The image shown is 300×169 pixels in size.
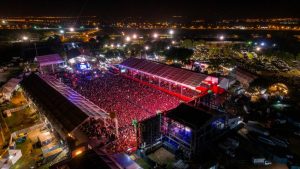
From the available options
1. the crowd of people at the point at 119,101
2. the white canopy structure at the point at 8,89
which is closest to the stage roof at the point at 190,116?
the crowd of people at the point at 119,101

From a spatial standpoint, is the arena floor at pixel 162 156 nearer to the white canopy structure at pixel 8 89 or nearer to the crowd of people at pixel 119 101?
the crowd of people at pixel 119 101

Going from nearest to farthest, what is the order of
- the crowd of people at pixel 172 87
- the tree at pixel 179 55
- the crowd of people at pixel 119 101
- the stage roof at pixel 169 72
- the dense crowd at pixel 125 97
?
1. the crowd of people at pixel 119 101
2. the dense crowd at pixel 125 97
3. the stage roof at pixel 169 72
4. the crowd of people at pixel 172 87
5. the tree at pixel 179 55

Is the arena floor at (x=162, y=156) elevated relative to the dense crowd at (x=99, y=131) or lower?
lower

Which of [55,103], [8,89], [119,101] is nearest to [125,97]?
[119,101]

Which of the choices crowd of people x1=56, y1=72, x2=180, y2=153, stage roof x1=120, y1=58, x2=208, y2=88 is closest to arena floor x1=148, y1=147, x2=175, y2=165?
crowd of people x1=56, y1=72, x2=180, y2=153

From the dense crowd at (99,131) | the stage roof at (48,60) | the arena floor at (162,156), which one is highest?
the stage roof at (48,60)

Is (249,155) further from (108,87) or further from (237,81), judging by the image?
(108,87)

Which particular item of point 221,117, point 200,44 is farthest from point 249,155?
point 200,44

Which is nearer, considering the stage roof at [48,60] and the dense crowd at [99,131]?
the dense crowd at [99,131]
